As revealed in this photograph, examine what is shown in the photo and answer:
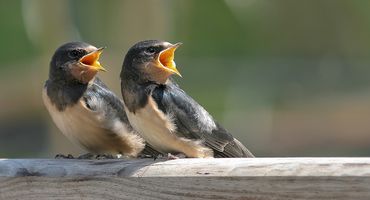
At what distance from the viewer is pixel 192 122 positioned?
10.5ft

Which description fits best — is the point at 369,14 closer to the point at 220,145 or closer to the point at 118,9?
the point at 118,9

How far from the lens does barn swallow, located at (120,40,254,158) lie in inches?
122

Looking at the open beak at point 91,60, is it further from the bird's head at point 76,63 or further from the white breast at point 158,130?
the white breast at point 158,130

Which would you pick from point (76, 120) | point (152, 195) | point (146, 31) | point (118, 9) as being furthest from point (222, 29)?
point (152, 195)

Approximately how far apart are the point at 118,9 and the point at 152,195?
6982 millimetres

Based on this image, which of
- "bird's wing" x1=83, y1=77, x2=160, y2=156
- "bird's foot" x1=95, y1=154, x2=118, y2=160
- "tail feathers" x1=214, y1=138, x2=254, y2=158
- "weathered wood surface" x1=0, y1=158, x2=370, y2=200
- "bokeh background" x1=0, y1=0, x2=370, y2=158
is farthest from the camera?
"bokeh background" x1=0, y1=0, x2=370, y2=158

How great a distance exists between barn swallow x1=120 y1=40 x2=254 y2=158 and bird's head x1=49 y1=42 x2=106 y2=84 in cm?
10

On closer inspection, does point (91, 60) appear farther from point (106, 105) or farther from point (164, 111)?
point (164, 111)

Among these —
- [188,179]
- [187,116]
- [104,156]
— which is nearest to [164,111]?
[187,116]

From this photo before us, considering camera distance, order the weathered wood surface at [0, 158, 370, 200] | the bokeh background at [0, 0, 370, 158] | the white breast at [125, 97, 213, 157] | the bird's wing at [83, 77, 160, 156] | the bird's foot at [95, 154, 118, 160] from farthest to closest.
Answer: the bokeh background at [0, 0, 370, 158], the bird's wing at [83, 77, 160, 156], the white breast at [125, 97, 213, 157], the bird's foot at [95, 154, 118, 160], the weathered wood surface at [0, 158, 370, 200]

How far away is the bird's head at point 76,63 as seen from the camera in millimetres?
3253

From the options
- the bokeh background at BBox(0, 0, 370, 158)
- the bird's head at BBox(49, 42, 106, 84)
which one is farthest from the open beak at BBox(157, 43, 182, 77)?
the bokeh background at BBox(0, 0, 370, 158)

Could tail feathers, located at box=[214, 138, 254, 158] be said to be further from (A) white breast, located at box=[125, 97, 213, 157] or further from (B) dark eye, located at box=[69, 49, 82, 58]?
(B) dark eye, located at box=[69, 49, 82, 58]

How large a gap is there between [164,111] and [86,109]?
0.89 feet
